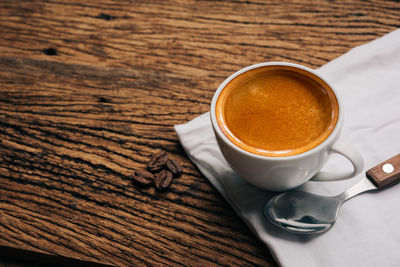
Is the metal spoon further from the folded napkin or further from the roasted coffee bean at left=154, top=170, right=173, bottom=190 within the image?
the roasted coffee bean at left=154, top=170, right=173, bottom=190

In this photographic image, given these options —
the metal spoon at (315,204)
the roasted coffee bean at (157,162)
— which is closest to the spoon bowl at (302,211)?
the metal spoon at (315,204)

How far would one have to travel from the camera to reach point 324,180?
2.22 feet

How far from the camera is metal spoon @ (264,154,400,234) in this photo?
64cm

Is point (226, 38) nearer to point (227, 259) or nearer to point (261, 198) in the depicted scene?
point (261, 198)

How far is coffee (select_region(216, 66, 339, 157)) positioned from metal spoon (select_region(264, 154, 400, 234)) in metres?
0.12

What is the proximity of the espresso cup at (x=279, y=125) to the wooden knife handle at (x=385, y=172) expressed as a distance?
0.23 feet

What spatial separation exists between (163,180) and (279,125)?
259 millimetres

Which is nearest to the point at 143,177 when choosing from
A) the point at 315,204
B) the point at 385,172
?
the point at 315,204

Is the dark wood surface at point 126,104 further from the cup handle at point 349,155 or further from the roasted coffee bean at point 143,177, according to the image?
the cup handle at point 349,155

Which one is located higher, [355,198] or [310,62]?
[310,62]

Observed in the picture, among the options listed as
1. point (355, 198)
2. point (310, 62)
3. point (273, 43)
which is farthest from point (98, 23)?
point (355, 198)

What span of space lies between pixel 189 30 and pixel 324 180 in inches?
22.5

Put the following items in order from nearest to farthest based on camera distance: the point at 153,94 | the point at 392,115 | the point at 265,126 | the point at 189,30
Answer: the point at 265,126, the point at 392,115, the point at 153,94, the point at 189,30

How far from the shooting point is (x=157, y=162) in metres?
0.77
